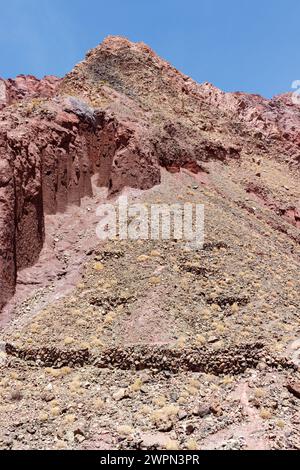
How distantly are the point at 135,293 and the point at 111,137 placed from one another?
37.8 ft

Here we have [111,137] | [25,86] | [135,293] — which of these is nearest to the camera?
[135,293]

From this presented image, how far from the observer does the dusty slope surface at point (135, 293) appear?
11.8 meters

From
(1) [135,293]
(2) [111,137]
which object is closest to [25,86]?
(2) [111,137]

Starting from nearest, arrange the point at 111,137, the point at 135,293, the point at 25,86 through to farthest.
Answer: the point at 135,293, the point at 111,137, the point at 25,86

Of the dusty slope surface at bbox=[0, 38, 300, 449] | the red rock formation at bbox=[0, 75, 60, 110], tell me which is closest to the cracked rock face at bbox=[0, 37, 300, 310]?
the dusty slope surface at bbox=[0, 38, 300, 449]

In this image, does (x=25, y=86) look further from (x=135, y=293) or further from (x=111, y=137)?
(x=135, y=293)

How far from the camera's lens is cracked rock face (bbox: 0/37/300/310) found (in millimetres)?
19922

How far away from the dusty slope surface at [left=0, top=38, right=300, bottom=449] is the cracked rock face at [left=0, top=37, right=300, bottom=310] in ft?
→ 0.37

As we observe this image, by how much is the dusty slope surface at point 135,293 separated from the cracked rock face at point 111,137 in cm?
11

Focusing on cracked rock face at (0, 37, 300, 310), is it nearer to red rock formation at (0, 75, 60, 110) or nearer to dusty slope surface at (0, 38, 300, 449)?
dusty slope surface at (0, 38, 300, 449)

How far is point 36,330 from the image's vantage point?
51.7ft

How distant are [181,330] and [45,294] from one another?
6003 mm

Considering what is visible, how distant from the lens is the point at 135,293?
56.6ft
